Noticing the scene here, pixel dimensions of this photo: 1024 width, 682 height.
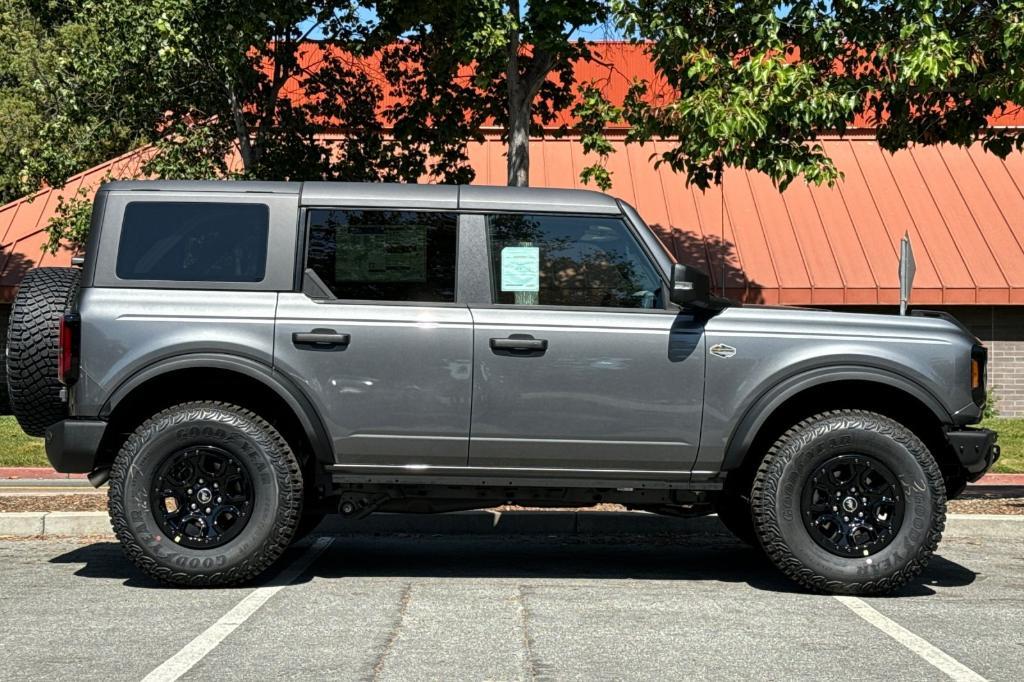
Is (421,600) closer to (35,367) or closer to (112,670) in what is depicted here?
(112,670)

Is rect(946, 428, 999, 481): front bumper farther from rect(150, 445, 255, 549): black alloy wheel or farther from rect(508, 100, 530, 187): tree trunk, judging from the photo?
rect(508, 100, 530, 187): tree trunk

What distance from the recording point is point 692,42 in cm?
1213

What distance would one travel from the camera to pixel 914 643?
580 centimetres

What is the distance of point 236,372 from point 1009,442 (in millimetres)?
13518

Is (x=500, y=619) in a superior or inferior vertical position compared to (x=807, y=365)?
inferior

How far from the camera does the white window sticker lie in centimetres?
704

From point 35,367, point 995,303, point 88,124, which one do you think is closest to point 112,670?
point 35,367

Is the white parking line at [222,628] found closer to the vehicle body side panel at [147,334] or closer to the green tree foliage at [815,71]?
the vehicle body side panel at [147,334]

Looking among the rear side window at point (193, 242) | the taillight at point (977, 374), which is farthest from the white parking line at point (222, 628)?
the taillight at point (977, 374)

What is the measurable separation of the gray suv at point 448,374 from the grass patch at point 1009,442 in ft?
27.4

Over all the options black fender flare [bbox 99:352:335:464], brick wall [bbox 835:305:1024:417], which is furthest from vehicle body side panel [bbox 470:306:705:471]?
brick wall [bbox 835:305:1024:417]

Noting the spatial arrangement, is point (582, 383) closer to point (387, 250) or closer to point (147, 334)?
point (387, 250)

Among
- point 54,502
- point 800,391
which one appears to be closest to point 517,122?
point 54,502

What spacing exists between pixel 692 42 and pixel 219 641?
824cm
